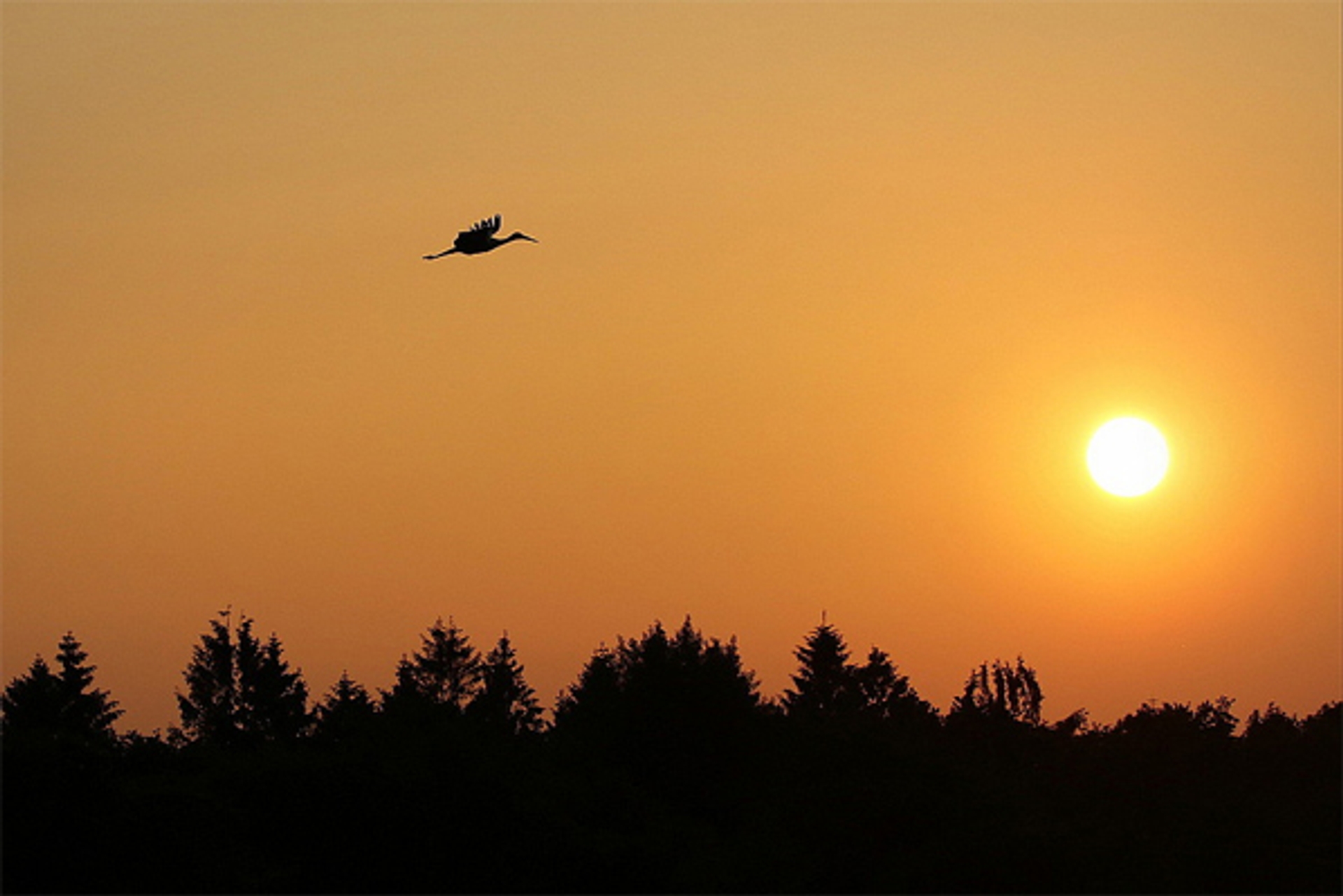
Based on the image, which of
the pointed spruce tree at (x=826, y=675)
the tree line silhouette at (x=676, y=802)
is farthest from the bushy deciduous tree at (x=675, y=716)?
the pointed spruce tree at (x=826, y=675)

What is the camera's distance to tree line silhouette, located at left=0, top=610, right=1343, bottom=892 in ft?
150

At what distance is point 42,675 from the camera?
324 ft

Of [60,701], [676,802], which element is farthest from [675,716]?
[60,701]

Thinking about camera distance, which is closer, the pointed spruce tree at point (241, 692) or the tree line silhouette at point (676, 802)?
the tree line silhouette at point (676, 802)

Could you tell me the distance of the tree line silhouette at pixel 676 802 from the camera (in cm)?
4584

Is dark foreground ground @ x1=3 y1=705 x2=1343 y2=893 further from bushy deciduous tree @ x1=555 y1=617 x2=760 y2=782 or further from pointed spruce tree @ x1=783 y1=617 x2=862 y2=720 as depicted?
pointed spruce tree @ x1=783 y1=617 x2=862 y2=720

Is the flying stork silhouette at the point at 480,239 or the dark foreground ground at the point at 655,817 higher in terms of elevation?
the flying stork silhouette at the point at 480,239

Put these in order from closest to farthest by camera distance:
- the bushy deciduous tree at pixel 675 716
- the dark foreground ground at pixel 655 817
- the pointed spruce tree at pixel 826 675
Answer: the dark foreground ground at pixel 655 817 → the bushy deciduous tree at pixel 675 716 → the pointed spruce tree at pixel 826 675

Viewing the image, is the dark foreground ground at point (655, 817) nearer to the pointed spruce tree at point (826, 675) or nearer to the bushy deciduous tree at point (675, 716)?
the bushy deciduous tree at point (675, 716)

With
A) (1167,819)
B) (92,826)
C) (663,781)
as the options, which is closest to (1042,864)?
(1167,819)

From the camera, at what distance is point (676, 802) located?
57.3 meters

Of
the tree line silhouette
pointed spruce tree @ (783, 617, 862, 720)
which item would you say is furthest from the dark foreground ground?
pointed spruce tree @ (783, 617, 862, 720)

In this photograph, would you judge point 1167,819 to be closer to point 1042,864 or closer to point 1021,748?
point 1042,864

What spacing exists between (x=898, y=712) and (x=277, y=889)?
134 feet
